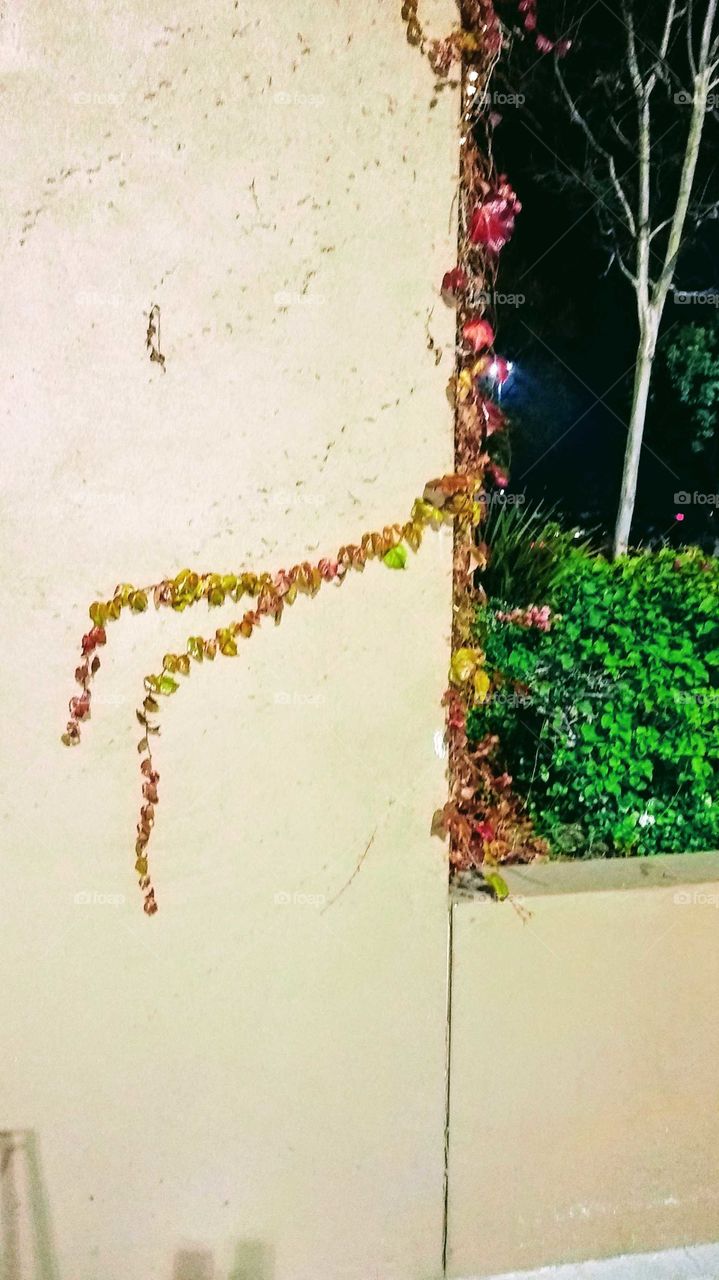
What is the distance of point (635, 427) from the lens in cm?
751

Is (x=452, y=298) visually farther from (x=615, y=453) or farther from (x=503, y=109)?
(x=615, y=453)

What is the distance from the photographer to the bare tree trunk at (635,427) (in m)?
7.34

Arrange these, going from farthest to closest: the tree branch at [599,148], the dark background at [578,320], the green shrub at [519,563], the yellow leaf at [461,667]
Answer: the dark background at [578,320] < the tree branch at [599,148] < the green shrub at [519,563] < the yellow leaf at [461,667]

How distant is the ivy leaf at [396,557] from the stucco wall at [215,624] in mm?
39

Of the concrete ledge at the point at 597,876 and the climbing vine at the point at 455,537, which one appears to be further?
the concrete ledge at the point at 597,876

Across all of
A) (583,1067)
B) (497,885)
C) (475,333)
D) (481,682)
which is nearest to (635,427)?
(475,333)

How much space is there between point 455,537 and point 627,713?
122 centimetres

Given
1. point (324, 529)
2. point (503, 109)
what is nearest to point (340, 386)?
point (324, 529)

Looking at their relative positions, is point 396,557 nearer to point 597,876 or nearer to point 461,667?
point 461,667

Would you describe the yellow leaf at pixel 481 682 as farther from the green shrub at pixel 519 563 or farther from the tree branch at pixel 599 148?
the tree branch at pixel 599 148

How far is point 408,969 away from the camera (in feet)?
8.22

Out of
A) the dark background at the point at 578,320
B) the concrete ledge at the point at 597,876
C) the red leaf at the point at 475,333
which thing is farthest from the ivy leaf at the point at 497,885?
the dark background at the point at 578,320

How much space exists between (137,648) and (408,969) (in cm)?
Answer: 122

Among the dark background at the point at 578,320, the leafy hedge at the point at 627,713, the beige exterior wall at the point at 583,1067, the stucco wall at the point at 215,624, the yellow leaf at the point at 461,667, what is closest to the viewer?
the stucco wall at the point at 215,624
